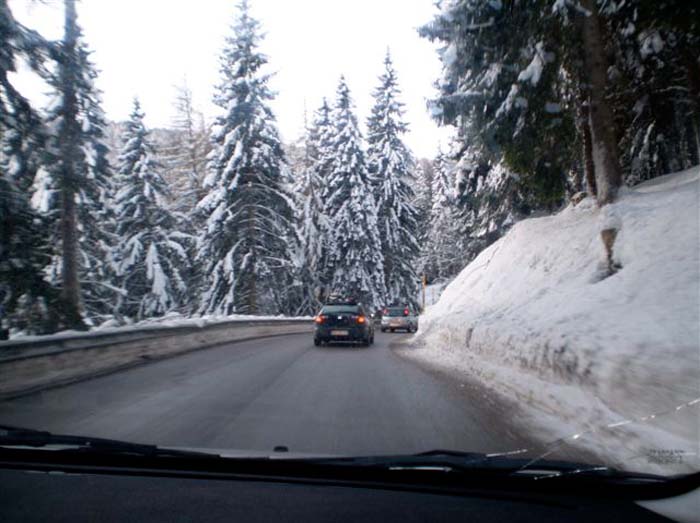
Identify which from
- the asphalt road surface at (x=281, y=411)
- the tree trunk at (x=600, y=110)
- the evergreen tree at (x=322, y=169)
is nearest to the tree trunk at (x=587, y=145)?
the tree trunk at (x=600, y=110)

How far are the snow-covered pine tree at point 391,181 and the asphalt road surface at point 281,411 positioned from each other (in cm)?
3083

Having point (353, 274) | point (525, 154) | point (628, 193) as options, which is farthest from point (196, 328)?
point (353, 274)

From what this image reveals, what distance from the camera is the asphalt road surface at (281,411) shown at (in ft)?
19.4

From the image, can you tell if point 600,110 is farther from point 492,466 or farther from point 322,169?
point 322,169

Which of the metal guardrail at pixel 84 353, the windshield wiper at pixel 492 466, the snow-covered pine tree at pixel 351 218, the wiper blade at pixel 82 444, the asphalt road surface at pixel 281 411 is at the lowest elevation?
the asphalt road surface at pixel 281 411

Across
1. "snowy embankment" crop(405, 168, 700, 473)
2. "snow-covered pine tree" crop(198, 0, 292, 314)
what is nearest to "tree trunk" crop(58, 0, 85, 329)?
"snowy embankment" crop(405, 168, 700, 473)

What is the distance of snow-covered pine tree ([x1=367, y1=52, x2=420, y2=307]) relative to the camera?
137ft

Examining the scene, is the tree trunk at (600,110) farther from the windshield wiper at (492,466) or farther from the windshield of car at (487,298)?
the windshield wiper at (492,466)

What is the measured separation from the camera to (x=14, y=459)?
4043 millimetres

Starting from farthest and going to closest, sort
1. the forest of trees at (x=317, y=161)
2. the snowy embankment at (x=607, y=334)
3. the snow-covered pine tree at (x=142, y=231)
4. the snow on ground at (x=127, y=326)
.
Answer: the snow-covered pine tree at (x=142, y=231) → the forest of trees at (x=317, y=161) → the snow on ground at (x=127, y=326) → the snowy embankment at (x=607, y=334)

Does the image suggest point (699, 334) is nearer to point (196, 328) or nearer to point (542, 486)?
point (542, 486)

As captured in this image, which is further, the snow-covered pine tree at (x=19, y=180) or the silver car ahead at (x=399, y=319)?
the silver car ahead at (x=399, y=319)

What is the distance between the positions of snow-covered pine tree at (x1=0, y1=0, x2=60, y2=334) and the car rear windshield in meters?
10.00

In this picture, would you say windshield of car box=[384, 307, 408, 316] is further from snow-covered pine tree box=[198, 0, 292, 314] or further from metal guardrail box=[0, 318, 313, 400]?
metal guardrail box=[0, 318, 313, 400]
